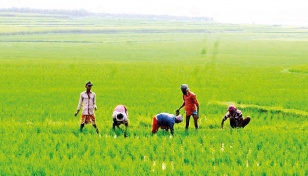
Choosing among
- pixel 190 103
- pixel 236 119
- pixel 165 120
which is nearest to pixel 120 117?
pixel 165 120

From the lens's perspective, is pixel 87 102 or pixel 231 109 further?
pixel 231 109

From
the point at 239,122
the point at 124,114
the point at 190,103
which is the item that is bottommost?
the point at 239,122

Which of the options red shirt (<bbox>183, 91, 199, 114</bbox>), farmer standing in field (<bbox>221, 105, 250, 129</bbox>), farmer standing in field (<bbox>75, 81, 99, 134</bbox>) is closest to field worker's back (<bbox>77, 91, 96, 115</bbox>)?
farmer standing in field (<bbox>75, 81, 99, 134</bbox>)

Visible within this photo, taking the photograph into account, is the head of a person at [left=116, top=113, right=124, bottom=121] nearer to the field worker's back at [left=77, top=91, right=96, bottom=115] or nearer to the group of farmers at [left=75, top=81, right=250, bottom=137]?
the group of farmers at [left=75, top=81, right=250, bottom=137]

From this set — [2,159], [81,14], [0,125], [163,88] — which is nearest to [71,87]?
[163,88]

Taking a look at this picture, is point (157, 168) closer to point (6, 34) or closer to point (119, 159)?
point (119, 159)

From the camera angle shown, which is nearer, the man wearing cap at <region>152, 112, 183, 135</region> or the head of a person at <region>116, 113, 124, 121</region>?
the man wearing cap at <region>152, 112, 183, 135</region>

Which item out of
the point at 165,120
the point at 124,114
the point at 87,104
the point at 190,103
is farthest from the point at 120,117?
the point at 190,103

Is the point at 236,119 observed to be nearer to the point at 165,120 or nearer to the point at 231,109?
the point at 231,109

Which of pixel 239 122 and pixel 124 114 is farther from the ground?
pixel 124 114

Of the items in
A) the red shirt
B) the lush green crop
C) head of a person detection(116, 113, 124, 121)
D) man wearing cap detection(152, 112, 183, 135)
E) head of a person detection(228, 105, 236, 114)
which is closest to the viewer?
the lush green crop

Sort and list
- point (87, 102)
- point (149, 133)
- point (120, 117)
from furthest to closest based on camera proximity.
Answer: point (149, 133) → point (87, 102) → point (120, 117)

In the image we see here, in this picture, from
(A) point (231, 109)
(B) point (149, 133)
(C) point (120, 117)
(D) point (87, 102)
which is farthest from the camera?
(A) point (231, 109)

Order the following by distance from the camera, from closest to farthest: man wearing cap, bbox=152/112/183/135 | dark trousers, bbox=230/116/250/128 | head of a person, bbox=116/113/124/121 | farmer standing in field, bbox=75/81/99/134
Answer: man wearing cap, bbox=152/112/183/135 → head of a person, bbox=116/113/124/121 → farmer standing in field, bbox=75/81/99/134 → dark trousers, bbox=230/116/250/128
